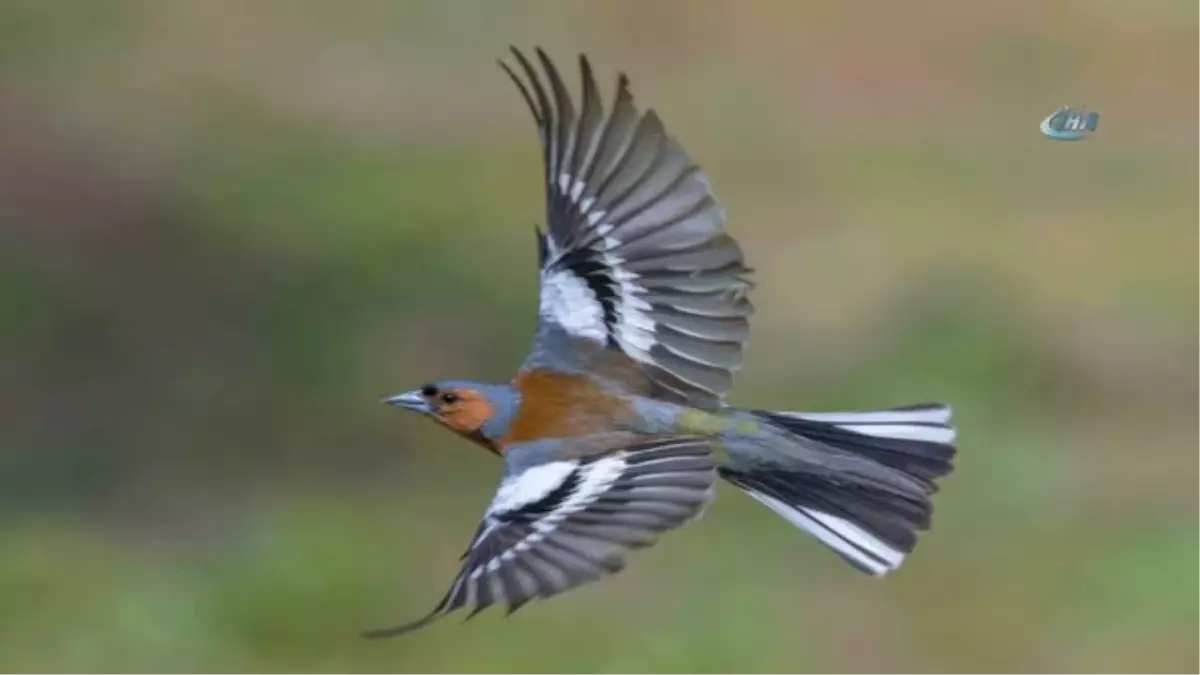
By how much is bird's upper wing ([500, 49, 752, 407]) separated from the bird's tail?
0.07m

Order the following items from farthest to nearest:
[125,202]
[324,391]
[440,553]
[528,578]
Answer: [125,202] → [324,391] → [440,553] → [528,578]

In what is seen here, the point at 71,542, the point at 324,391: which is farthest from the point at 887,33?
the point at 71,542

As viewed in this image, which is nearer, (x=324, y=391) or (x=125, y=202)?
(x=324, y=391)

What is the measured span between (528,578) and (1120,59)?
3.49ft

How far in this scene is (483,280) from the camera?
1927 millimetres

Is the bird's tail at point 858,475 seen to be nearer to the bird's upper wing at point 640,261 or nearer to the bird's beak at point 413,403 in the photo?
the bird's upper wing at point 640,261

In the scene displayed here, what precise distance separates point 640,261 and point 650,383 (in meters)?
0.10

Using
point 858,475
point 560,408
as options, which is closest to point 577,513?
point 560,408

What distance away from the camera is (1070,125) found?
1313 millimetres

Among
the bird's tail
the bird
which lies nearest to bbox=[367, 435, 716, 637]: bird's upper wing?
the bird

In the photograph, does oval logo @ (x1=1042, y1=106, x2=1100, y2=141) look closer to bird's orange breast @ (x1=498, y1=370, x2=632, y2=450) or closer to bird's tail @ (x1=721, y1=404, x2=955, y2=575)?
bird's tail @ (x1=721, y1=404, x2=955, y2=575)

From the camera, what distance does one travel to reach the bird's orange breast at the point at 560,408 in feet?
4.05

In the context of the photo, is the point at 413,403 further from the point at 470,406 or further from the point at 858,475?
the point at 858,475

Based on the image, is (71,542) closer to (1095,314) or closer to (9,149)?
(9,149)
